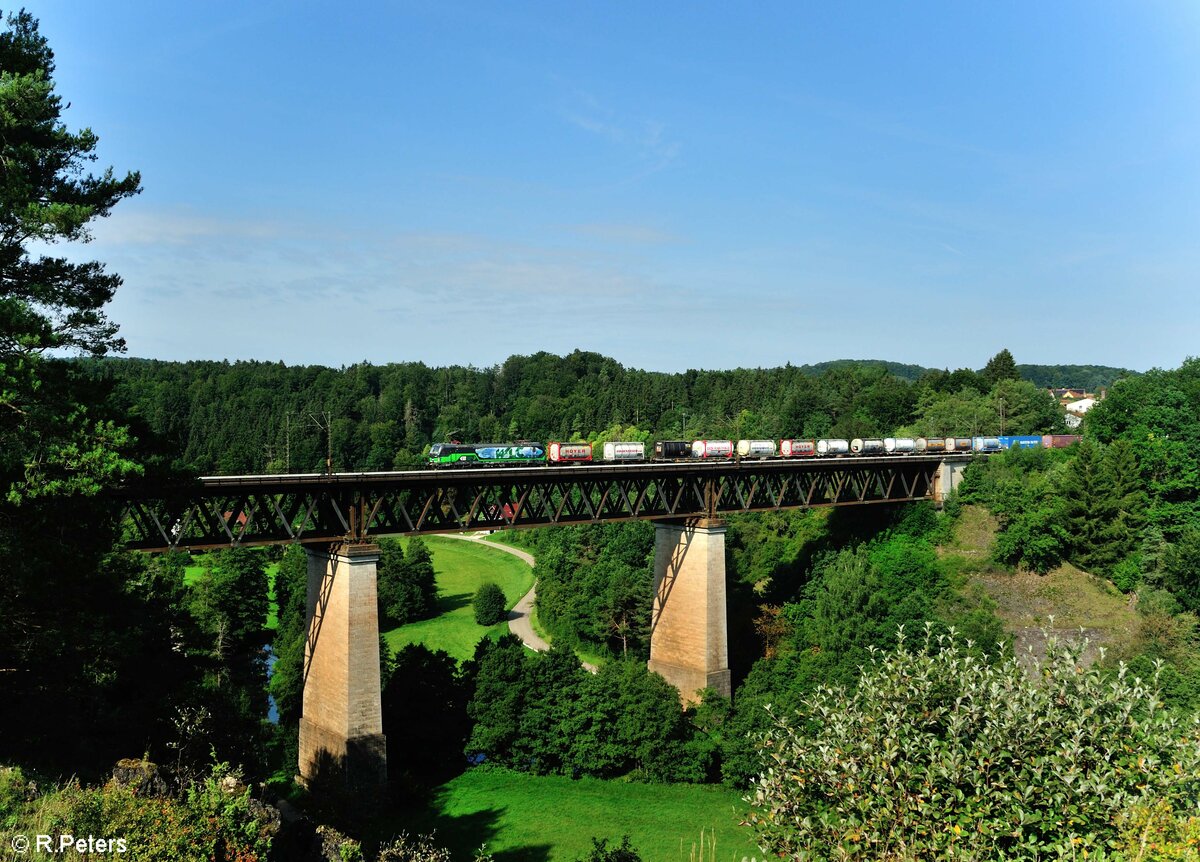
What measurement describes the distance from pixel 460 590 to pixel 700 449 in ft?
152

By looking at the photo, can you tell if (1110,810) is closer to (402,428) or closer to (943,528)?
(943,528)

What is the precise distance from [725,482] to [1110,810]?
4225cm

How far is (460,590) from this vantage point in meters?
100

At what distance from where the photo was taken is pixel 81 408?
65.5 ft

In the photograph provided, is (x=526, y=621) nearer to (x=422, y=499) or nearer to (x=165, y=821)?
(x=422, y=499)

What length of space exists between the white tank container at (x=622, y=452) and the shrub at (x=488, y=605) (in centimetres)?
3182

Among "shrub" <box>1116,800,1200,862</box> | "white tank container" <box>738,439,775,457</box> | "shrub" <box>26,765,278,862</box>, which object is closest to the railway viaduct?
"shrub" <box>26,765,278,862</box>

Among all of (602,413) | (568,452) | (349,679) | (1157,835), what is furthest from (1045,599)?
(602,413)

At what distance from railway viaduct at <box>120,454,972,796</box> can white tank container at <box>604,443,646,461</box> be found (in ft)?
21.3

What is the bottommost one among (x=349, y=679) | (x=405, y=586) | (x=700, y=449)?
(x=405, y=586)

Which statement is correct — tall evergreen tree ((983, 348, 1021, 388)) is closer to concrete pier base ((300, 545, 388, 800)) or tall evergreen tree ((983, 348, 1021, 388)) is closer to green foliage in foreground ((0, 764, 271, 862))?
concrete pier base ((300, 545, 388, 800))

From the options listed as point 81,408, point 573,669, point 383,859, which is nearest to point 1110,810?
point 383,859

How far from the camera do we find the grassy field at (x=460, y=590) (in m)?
82.4

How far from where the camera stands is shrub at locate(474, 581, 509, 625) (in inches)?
3398
